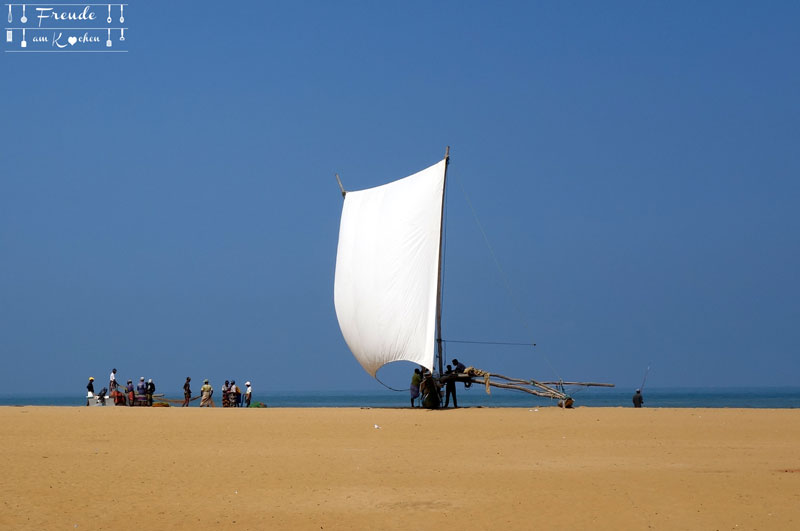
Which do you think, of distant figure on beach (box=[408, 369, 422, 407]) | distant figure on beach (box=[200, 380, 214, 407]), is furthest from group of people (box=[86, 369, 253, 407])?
distant figure on beach (box=[408, 369, 422, 407])

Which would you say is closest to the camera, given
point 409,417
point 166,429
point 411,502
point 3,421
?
point 411,502

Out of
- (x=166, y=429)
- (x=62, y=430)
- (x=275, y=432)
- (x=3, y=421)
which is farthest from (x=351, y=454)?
(x=3, y=421)

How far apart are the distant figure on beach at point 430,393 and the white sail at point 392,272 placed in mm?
392

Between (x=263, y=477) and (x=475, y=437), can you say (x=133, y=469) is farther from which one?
(x=475, y=437)

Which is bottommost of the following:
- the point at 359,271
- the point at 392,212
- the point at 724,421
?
the point at 724,421

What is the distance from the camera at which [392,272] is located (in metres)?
24.8

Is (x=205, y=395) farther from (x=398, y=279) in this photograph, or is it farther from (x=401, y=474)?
(x=401, y=474)

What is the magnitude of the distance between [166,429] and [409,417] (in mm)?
5228

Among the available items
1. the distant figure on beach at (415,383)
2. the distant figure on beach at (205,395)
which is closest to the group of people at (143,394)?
the distant figure on beach at (205,395)

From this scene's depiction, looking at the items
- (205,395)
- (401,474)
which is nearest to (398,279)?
(205,395)

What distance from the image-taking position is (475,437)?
15.5m

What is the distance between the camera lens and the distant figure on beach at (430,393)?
23.4m

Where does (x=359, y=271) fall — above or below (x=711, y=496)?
above

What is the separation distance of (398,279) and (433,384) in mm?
3034
